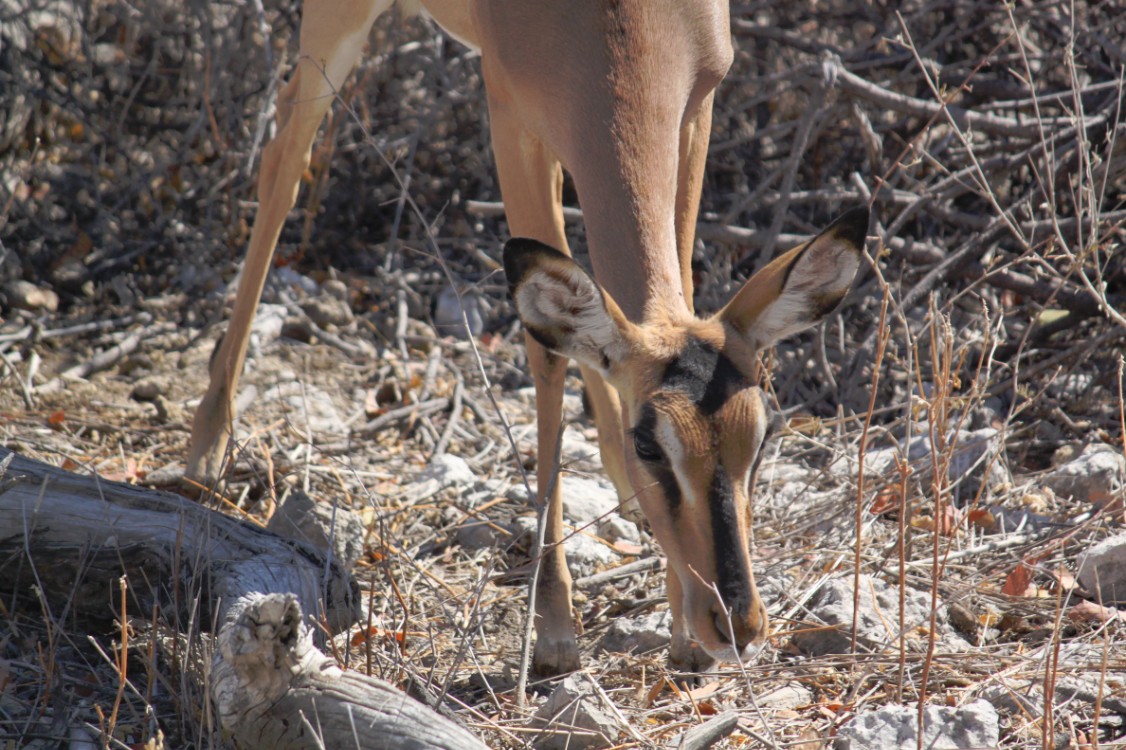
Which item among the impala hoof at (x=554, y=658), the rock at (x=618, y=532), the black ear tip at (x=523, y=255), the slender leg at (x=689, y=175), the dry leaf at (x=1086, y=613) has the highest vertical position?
the slender leg at (x=689, y=175)

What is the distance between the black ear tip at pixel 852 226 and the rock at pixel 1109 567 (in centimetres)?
151

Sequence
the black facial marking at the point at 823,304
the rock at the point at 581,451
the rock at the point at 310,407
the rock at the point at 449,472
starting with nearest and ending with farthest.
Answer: the black facial marking at the point at 823,304, the rock at the point at 449,472, the rock at the point at 581,451, the rock at the point at 310,407

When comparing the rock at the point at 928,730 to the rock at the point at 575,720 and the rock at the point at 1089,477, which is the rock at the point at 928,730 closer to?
the rock at the point at 575,720

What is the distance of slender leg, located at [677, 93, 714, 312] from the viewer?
4.31m

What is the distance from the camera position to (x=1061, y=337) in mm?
5559

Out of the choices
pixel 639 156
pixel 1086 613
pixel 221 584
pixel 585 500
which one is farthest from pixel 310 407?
pixel 1086 613

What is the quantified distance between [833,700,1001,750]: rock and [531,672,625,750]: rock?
0.62 metres

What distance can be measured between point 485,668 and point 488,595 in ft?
1.65

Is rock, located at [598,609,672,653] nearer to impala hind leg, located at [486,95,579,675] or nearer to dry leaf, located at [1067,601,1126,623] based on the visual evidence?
impala hind leg, located at [486,95,579,675]

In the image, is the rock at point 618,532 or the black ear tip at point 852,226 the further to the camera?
the rock at point 618,532

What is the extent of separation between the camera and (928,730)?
2998 millimetres

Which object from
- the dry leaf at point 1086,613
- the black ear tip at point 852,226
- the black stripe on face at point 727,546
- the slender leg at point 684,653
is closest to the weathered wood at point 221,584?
the black stripe on face at point 727,546

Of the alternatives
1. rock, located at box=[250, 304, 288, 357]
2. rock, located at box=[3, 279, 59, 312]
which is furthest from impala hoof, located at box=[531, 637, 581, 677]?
rock, located at box=[3, 279, 59, 312]

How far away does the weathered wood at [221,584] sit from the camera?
2.63m
